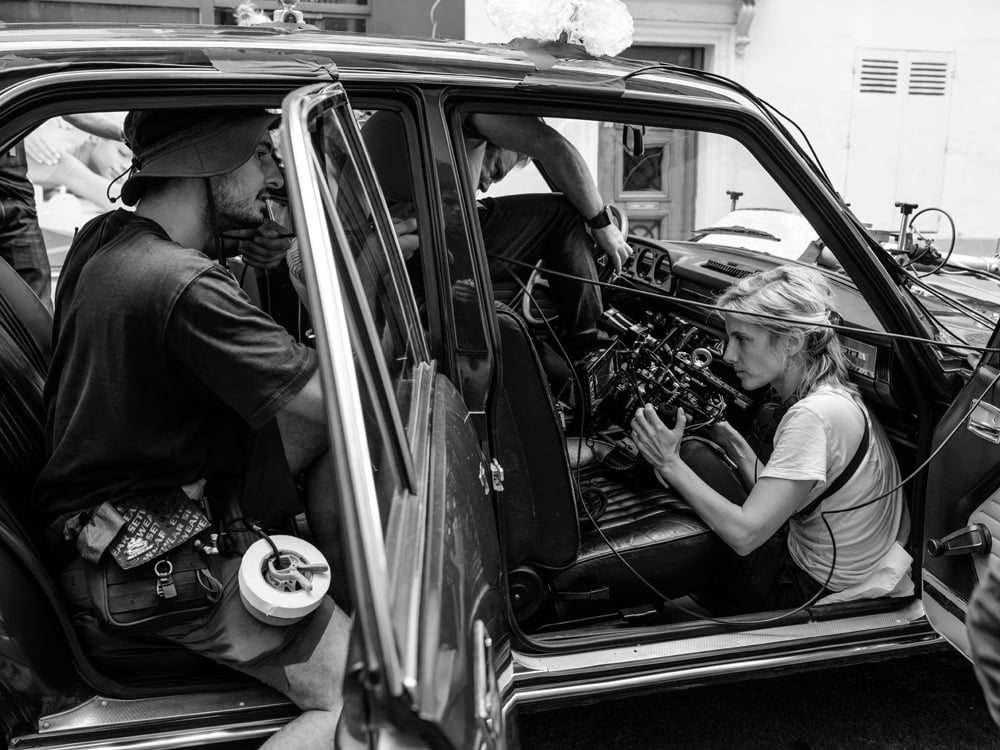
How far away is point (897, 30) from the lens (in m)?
8.81

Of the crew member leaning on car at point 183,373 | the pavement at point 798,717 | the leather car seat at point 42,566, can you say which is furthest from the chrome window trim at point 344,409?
the pavement at point 798,717

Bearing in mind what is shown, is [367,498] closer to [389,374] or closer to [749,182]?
[389,374]

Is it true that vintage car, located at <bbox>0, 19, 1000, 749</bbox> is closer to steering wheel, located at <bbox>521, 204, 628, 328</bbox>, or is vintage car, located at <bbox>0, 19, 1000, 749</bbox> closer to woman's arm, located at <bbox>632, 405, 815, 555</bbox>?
steering wheel, located at <bbox>521, 204, 628, 328</bbox>

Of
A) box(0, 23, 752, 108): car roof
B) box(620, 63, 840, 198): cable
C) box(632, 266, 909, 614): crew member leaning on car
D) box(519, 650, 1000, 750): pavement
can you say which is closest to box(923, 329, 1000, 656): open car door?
box(632, 266, 909, 614): crew member leaning on car

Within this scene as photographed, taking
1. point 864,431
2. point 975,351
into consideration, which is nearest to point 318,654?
point 864,431

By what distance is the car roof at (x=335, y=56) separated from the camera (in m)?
1.78

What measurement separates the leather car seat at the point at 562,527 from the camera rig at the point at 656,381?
246mm

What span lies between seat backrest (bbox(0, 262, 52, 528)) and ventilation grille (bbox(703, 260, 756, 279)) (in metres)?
2.24

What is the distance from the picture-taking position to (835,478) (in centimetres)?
236

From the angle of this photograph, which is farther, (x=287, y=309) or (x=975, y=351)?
(x=287, y=309)

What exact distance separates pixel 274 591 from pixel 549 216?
4.77 feet

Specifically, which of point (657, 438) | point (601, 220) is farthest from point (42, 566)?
point (601, 220)

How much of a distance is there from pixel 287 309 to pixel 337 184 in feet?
4.79

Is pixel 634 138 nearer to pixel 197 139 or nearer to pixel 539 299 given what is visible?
pixel 539 299
